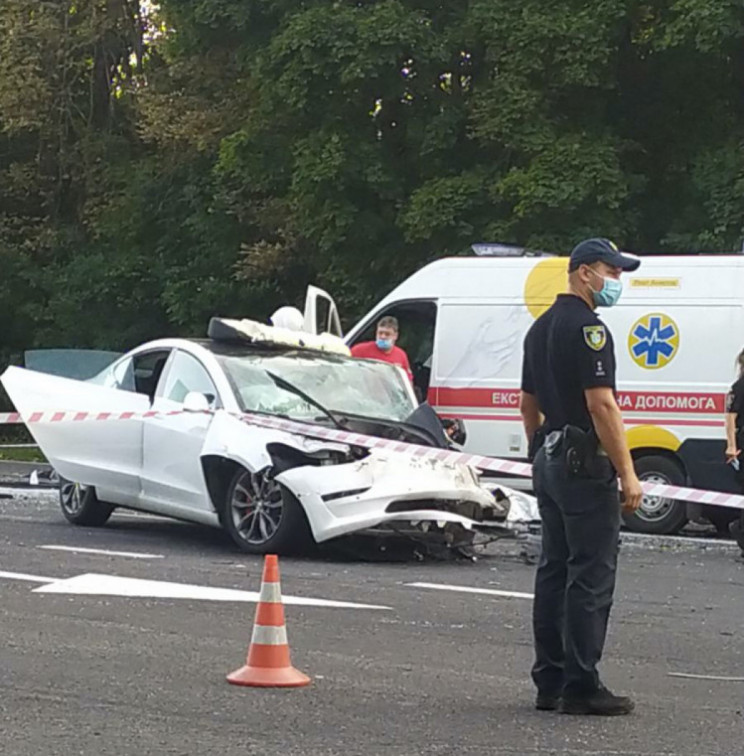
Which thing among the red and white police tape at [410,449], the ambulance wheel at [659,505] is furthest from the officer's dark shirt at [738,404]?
the ambulance wheel at [659,505]

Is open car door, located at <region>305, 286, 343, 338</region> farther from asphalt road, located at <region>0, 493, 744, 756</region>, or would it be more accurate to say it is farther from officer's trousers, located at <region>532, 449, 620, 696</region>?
officer's trousers, located at <region>532, 449, 620, 696</region>

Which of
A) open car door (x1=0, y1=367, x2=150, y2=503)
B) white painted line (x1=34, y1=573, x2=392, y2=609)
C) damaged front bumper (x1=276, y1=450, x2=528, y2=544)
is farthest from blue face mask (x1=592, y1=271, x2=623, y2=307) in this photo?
open car door (x1=0, y1=367, x2=150, y2=503)

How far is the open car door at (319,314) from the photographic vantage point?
15633 millimetres

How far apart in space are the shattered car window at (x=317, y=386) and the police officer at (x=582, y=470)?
520 centimetres

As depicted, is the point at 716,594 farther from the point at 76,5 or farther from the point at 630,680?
the point at 76,5

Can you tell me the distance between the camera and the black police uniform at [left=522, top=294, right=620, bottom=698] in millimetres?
6180

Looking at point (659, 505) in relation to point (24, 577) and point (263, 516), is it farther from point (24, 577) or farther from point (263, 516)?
point (24, 577)

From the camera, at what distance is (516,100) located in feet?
71.5

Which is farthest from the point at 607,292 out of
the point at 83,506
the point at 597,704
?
the point at 83,506

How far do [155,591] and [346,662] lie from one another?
2310mm

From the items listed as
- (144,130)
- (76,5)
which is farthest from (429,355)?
(76,5)

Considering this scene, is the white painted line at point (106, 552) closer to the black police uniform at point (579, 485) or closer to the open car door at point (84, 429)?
the open car door at point (84, 429)

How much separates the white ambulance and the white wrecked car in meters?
2.50

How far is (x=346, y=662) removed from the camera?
291 inches
